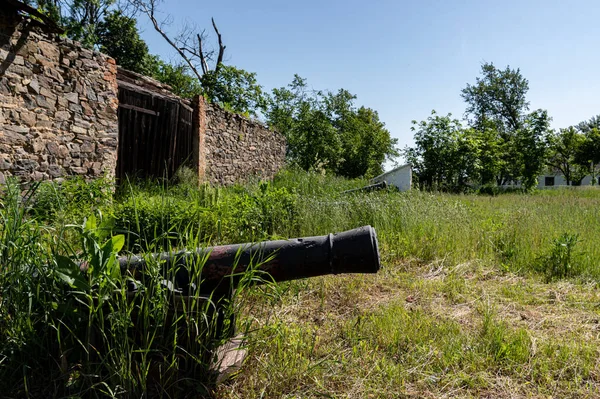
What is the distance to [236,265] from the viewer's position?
2.08 m

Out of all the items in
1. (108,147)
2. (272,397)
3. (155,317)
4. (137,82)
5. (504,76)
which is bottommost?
(272,397)

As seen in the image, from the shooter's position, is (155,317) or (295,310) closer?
(155,317)

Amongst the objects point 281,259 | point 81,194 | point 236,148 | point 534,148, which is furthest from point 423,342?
point 534,148

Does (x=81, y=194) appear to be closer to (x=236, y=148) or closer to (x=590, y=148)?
(x=236, y=148)

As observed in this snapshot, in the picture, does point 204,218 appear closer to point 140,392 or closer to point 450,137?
point 140,392

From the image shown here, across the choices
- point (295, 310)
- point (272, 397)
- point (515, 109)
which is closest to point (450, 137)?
point (295, 310)

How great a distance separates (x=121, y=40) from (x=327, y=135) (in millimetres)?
12569

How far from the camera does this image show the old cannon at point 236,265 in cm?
200

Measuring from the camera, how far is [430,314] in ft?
10.5

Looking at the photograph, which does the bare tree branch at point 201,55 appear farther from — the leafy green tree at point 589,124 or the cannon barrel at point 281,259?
the leafy green tree at point 589,124

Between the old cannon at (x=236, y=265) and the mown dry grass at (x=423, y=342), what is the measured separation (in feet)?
0.72

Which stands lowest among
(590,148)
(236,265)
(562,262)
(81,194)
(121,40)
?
(562,262)

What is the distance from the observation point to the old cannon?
200cm

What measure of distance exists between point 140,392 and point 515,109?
42.6 meters
